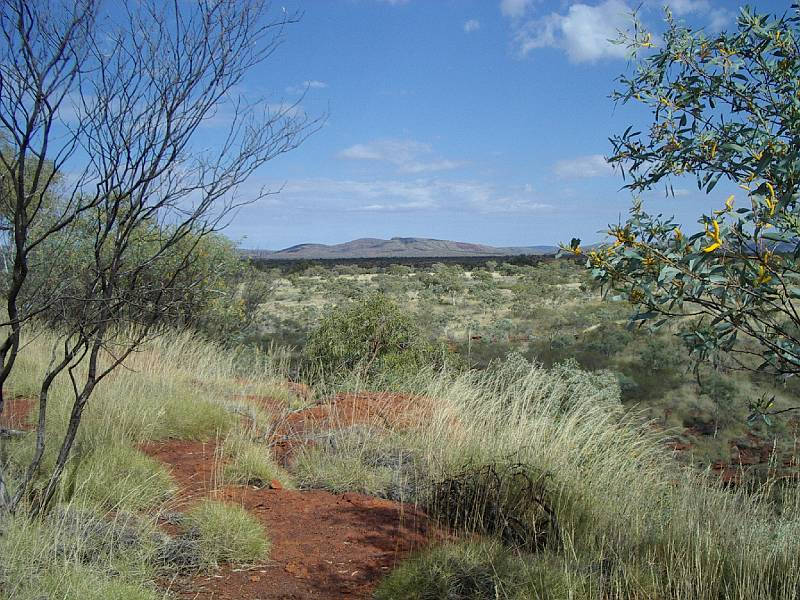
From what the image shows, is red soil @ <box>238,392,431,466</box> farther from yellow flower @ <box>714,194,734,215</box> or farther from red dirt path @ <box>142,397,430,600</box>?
yellow flower @ <box>714,194,734,215</box>

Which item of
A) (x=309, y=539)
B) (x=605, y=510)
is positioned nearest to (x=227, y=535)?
(x=309, y=539)

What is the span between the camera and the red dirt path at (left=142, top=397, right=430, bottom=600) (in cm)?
381

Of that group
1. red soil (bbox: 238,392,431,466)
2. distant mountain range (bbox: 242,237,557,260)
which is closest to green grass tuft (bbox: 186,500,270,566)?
red soil (bbox: 238,392,431,466)

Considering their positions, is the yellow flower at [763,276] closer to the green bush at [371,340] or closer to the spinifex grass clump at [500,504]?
the spinifex grass clump at [500,504]

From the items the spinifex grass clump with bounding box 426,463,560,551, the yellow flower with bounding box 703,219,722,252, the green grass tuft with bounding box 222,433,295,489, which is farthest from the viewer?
the green grass tuft with bounding box 222,433,295,489

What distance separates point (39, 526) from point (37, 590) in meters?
0.58

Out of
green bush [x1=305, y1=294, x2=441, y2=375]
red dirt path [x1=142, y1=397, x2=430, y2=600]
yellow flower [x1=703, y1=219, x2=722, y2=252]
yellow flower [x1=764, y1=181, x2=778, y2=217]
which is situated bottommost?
red dirt path [x1=142, y1=397, x2=430, y2=600]

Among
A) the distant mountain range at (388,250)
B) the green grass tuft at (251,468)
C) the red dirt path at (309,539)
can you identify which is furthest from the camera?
the distant mountain range at (388,250)

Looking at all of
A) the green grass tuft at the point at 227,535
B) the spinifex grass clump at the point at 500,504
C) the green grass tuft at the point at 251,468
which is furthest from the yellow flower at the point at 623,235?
the green grass tuft at the point at 251,468

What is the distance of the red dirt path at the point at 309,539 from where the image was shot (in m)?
3.81

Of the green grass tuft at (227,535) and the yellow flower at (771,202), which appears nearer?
the yellow flower at (771,202)

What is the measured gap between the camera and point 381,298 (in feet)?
39.3

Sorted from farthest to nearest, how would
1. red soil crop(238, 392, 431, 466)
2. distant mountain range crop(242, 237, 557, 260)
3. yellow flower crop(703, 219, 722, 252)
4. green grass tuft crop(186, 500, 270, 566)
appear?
distant mountain range crop(242, 237, 557, 260) → red soil crop(238, 392, 431, 466) → green grass tuft crop(186, 500, 270, 566) → yellow flower crop(703, 219, 722, 252)

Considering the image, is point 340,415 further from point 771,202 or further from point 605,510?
point 771,202
